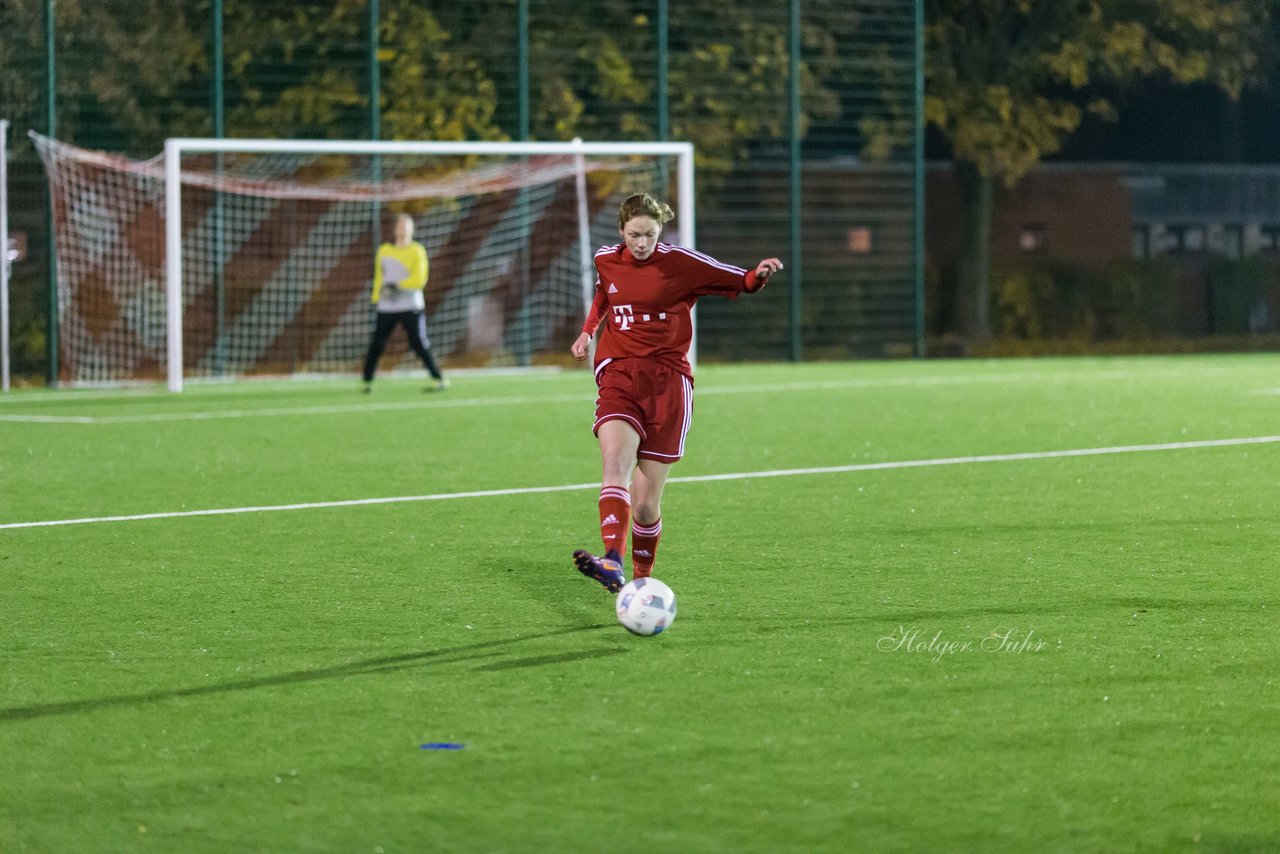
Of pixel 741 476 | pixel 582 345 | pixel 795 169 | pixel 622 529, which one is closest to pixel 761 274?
pixel 582 345

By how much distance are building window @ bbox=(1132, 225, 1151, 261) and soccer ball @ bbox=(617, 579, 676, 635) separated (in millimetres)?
38231

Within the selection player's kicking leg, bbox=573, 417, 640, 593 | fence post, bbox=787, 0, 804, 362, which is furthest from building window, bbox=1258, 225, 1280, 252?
player's kicking leg, bbox=573, 417, 640, 593

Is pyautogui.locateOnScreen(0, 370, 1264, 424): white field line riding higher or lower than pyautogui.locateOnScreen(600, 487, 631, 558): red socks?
lower

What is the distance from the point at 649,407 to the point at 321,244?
1746 cm

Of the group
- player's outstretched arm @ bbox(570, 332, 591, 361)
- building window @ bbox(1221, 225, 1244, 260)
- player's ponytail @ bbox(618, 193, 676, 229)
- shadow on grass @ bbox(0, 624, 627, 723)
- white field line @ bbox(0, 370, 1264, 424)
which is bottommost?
white field line @ bbox(0, 370, 1264, 424)

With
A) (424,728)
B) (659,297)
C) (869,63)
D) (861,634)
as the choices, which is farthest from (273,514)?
(869,63)

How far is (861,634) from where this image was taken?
6469 mm

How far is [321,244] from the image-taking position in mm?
24156

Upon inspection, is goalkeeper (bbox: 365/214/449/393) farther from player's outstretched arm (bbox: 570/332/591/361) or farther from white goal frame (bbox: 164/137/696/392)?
player's outstretched arm (bbox: 570/332/591/361)

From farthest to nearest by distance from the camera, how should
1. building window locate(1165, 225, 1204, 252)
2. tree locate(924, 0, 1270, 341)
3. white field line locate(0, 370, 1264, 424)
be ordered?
building window locate(1165, 225, 1204, 252), tree locate(924, 0, 1270, 341), white field line locate(0, 370, 1264, 424)

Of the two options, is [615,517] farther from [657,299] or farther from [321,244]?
[321,244]

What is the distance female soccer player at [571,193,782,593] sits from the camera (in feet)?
23.6

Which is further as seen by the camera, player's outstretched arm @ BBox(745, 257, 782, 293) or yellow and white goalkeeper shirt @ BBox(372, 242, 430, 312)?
yellow and white goalkeeper shirt @ BBox(372, 242, 430, 312)

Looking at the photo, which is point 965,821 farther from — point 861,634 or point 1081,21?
point 1081,21
